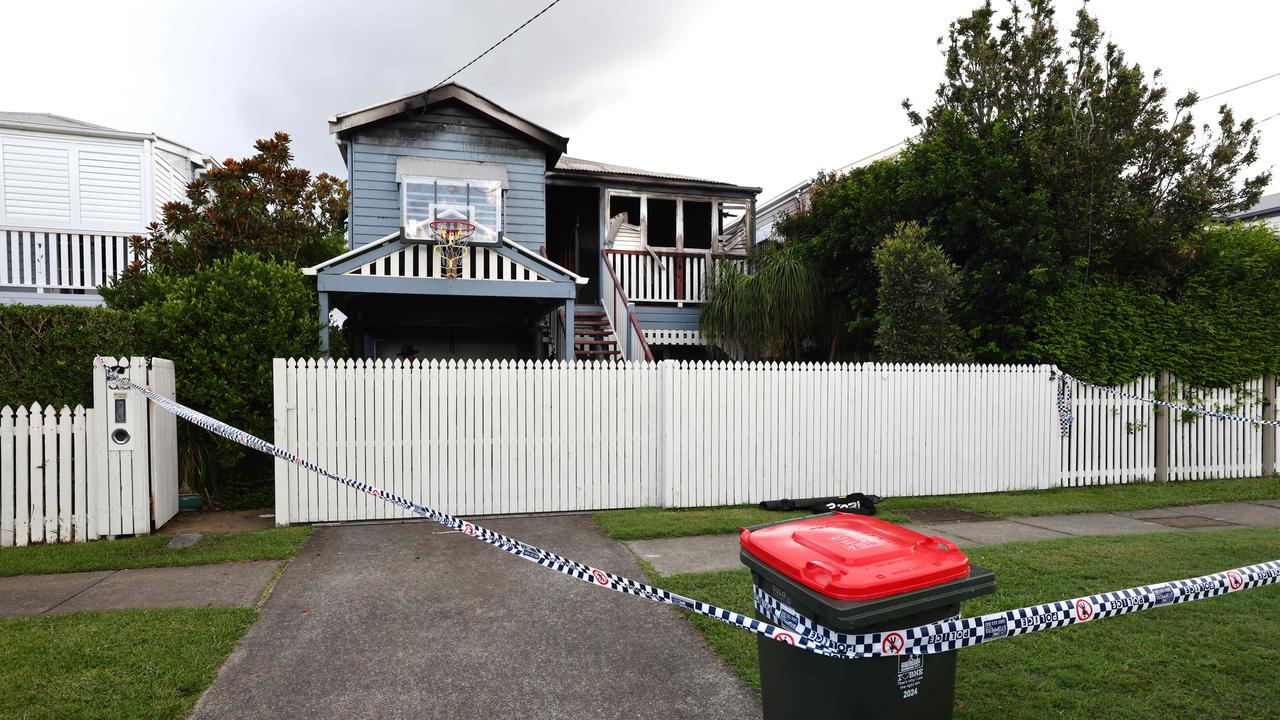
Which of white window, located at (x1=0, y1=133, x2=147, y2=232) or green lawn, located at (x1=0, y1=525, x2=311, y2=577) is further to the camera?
white window, located at (x1=0, y1=133, x2=147, y2=232)

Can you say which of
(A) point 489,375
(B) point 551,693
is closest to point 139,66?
(A) point 489,375

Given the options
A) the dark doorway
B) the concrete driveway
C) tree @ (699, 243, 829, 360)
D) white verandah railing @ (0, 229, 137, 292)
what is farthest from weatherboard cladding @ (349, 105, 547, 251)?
the concrete driveway

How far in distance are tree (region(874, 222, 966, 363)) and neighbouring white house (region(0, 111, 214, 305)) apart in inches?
549

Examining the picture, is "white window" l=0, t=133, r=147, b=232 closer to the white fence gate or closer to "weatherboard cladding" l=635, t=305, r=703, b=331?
the white fence gate

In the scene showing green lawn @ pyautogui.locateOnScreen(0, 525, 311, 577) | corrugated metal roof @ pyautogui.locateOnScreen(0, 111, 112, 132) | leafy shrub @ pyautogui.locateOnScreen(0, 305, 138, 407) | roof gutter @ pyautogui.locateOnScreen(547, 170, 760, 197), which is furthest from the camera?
corrugated metal roof @ pyautogui.locateOnScreen(0, 111, 112, 132)

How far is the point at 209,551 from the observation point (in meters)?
5.90

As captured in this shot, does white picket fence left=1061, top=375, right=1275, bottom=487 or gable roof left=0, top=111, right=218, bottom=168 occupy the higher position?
gable roof left=0, top=111, right=218, bottom=168

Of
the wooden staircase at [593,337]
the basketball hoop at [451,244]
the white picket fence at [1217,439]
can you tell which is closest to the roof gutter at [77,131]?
the basketball hoop at [451,244]

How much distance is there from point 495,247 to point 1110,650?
8.74m

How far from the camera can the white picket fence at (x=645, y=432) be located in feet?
23.5

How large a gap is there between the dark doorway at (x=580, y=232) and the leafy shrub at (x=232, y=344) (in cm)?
749

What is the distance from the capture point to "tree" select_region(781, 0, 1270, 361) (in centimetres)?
988

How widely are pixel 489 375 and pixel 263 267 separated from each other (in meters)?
3.00

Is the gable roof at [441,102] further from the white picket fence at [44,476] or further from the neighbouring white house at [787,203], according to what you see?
the white picket fence at [44,476]
